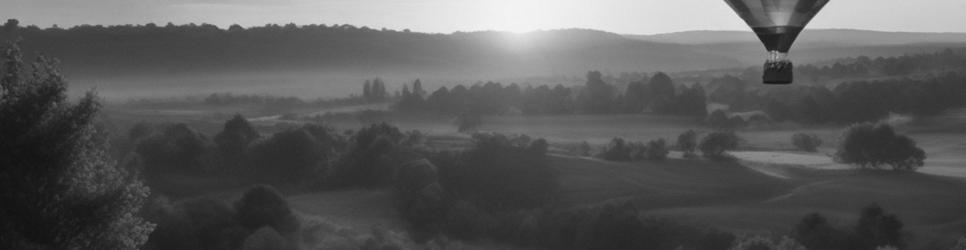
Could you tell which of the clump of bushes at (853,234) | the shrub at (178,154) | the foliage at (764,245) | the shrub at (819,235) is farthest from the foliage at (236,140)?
the foliage at (764,245)

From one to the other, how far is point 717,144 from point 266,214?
2608 centimetres

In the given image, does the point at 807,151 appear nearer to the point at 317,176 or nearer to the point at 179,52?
the point at 317,176

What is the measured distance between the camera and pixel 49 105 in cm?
1405

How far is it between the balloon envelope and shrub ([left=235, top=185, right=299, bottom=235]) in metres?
14.5

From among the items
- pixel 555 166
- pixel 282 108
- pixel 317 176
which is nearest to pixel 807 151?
pixel 555 166

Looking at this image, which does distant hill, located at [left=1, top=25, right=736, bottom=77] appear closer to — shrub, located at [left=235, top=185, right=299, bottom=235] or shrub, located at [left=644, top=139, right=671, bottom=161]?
shrub, located at [left=644, top=139, right=671, bottom=161]

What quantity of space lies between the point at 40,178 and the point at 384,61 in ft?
400

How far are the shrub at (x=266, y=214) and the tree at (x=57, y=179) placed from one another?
20.1m

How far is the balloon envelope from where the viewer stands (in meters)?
23.3

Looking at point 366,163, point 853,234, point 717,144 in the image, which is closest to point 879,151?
point 717,144

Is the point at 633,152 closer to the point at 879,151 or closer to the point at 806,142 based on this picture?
the point at 879,151

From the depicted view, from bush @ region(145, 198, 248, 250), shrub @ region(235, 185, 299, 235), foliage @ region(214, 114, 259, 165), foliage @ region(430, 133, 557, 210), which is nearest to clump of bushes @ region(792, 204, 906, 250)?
foliage @ region(430, 133, 557, 210)

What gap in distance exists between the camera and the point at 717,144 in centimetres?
5728

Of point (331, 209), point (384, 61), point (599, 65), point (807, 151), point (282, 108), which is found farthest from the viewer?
point (599, 65)
